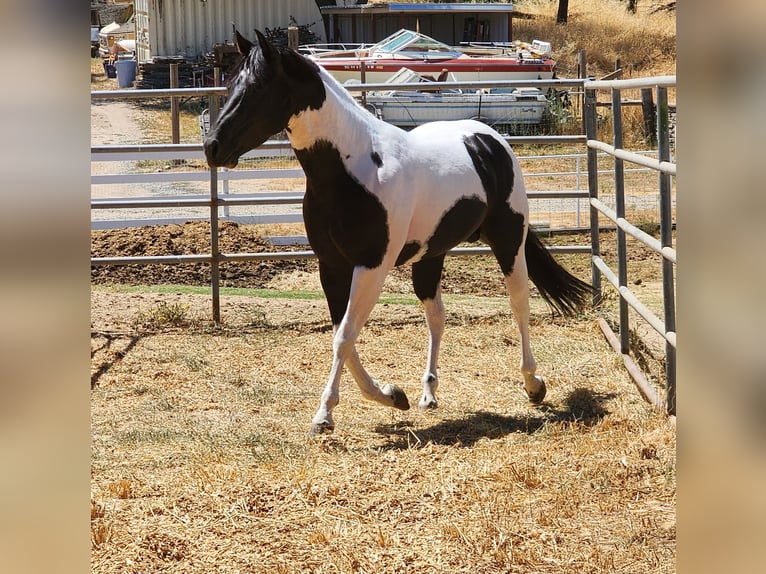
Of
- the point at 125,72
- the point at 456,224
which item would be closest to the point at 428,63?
the point at 125,72

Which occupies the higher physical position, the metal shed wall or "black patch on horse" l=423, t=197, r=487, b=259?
the metal shed wall

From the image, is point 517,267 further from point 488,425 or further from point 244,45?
point 244,45

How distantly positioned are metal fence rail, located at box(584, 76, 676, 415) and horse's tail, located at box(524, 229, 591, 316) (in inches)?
11.1

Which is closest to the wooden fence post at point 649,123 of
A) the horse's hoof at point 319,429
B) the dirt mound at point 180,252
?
the dirt mound at point 180,252

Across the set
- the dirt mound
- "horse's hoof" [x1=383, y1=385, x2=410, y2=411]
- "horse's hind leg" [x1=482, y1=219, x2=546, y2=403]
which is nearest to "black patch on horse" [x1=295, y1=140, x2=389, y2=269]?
"horse's hoof" [x1=383, y1=385, x2=410, y2=411]

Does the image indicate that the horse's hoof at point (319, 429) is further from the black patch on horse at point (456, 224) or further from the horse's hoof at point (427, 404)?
the black patch on horse at point (456, 224)

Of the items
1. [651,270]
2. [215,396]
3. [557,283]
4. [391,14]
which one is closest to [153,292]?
[215,396]

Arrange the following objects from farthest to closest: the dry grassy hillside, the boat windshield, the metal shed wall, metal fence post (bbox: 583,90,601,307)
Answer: the dry grassy hillside → the metal shed wall → the boat windshield → metal fence post (bbox: 583,90,601,307)

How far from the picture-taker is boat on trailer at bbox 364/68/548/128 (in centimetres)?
1714

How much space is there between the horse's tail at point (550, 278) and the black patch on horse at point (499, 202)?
1.37 feet

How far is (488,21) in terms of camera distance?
88.6 ft

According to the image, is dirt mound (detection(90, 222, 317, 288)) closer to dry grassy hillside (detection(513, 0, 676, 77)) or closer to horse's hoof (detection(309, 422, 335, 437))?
horse's hoof (detection(309, 422, 335, 437))
